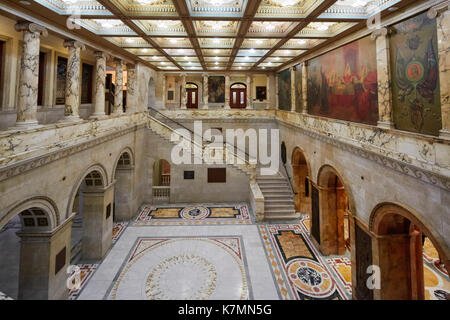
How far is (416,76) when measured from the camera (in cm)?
557

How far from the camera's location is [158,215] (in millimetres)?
13500

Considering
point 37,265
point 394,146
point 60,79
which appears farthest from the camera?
point 60,79

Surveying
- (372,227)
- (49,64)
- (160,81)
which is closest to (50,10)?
(49,64)

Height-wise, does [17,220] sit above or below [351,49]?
below

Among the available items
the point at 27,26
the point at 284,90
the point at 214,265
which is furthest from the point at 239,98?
the point at 27,26

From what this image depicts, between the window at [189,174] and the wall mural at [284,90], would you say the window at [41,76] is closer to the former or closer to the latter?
the window at [189,174]

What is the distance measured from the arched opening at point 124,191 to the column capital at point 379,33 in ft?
36.4

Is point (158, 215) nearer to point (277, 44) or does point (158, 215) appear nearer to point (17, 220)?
point (17, 220)

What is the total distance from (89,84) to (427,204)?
14843 millimetres

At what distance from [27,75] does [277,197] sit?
11.7 m

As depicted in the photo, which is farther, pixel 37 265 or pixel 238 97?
pixel 238 97

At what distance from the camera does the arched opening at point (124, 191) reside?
42.0ft

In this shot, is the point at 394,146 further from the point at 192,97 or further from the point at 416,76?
the point at 192,97

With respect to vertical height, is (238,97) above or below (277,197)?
above
